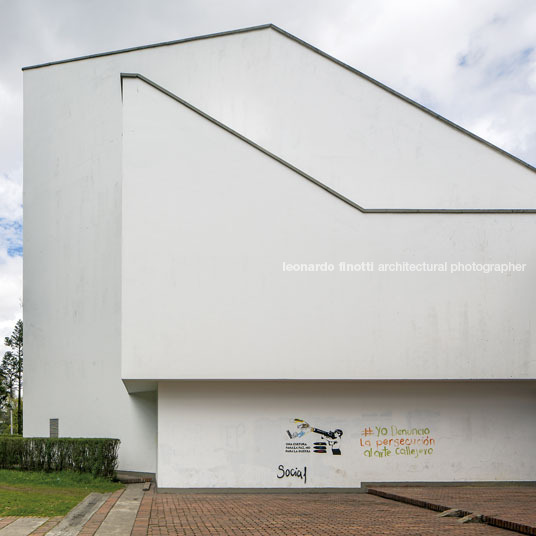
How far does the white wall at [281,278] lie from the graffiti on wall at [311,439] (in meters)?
1.46

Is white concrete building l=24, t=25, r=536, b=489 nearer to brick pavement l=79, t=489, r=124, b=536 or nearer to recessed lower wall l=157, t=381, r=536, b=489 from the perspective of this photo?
recessed lower wall l=157, t=381, r=536, b=489

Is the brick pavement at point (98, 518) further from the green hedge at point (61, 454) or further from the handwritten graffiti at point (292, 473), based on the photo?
the handwritten graffiti at point (292, 473)

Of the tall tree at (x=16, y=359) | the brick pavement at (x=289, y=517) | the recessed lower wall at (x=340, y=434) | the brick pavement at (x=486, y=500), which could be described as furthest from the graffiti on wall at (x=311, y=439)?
the tall tree at (x=16, y=359)

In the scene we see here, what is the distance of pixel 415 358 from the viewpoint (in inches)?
528

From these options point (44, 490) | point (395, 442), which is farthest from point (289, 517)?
point (44, 490)

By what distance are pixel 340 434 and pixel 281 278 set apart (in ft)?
12.8

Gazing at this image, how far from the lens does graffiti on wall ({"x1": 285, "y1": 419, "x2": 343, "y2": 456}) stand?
1385 centimetres

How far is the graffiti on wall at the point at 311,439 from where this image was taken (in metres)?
13.9

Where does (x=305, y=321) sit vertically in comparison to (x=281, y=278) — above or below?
below

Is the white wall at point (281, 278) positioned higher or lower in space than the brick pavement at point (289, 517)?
higher

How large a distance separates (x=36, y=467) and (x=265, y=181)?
30.7 feet

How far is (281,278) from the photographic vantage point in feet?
44.0

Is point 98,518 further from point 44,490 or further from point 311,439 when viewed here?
point 311,439

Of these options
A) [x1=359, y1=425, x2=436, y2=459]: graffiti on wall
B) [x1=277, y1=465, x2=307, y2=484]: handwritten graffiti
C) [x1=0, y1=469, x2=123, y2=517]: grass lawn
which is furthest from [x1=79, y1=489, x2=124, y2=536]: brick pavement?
[x1=359, y1=425, x2=436, y2=459]: graffiti on wall
